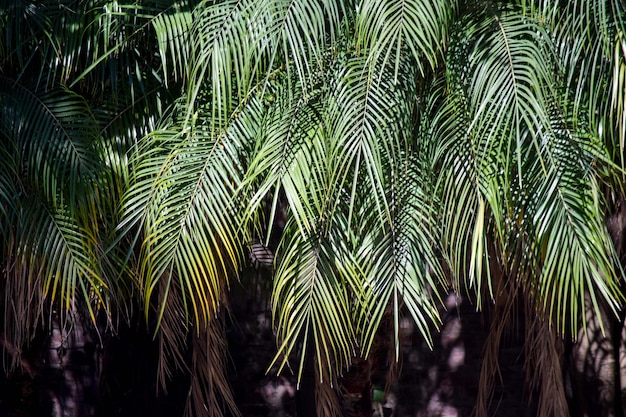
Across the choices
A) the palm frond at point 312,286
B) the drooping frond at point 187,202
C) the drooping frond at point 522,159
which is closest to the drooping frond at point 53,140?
the drooping frond at point 187,202

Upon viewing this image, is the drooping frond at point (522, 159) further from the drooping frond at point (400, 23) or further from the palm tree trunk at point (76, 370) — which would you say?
the palm tree trunk at point (76, 370)

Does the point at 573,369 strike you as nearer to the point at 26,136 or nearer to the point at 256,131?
the point at 256,131

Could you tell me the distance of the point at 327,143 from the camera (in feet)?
7.97

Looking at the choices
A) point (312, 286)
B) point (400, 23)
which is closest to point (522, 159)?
point (400, 23)

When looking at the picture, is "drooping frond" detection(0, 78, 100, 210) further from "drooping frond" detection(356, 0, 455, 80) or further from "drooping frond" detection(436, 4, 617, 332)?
"drooping frond" detection(436, 4, 617, 332)

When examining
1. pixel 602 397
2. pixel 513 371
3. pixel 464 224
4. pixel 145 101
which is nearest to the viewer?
pixel 464 224

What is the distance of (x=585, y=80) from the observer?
94.1 inches

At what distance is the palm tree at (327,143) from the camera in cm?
233

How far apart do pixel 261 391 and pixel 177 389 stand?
1.88ft

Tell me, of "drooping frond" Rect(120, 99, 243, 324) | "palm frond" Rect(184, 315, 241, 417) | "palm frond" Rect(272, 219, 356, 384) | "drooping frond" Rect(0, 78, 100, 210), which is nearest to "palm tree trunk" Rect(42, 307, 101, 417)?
"palm frond" Rect(184, 315, 241, 417)

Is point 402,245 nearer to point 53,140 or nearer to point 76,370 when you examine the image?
point 53,140

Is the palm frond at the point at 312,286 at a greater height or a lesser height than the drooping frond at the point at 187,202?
lesser

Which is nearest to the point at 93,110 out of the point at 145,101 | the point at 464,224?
the point at 145,101

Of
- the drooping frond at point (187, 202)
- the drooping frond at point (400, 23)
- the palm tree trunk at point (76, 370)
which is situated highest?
the drooping frond at point (400, 23)
